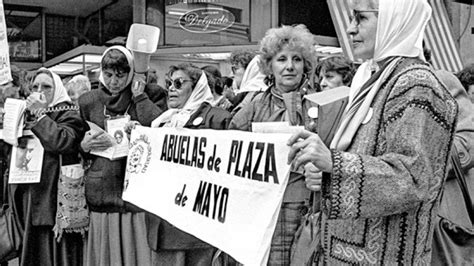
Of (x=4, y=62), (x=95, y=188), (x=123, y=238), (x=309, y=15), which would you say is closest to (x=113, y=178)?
(x=95, y=188)

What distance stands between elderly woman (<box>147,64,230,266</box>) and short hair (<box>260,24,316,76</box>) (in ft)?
1.60

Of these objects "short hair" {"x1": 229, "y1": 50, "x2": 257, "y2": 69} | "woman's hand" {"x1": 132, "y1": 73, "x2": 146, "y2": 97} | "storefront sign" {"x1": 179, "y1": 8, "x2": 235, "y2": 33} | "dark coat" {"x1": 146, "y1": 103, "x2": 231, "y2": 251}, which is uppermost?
"storefront sign" {"x1": 179, "y1": 8, "x2": 235, "y2": 33}

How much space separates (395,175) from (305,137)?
0.33 metres

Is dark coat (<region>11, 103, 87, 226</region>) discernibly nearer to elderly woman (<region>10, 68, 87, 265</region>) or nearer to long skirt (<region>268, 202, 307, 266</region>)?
elderly woman (<region>10, 68, 87, 265</region>)

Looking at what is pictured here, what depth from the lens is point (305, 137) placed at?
6.98 ft

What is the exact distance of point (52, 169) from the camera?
4.84 m

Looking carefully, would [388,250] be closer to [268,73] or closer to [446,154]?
[446,154]

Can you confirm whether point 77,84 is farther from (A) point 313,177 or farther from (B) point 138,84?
(A) point 313,177

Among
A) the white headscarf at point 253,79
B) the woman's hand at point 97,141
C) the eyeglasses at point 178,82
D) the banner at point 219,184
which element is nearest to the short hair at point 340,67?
the white headscarf at point 253,79

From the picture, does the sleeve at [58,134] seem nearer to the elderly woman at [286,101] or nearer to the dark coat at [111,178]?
the dark coat at [111,178]

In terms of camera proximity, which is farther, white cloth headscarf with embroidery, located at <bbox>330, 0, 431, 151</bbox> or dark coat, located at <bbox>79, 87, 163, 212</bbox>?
dark coat, located at <bbox>79, 87, 163, 212</bbox>

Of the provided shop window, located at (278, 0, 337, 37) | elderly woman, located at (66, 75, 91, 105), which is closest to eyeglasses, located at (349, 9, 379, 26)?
elderly woman, located at (66, 75, 91, 105)

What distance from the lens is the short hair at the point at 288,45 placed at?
12.4 ft

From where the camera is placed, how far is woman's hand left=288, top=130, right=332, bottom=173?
200 centimetres
